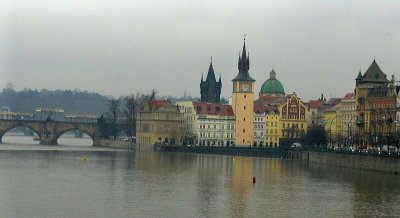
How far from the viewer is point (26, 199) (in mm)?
82625

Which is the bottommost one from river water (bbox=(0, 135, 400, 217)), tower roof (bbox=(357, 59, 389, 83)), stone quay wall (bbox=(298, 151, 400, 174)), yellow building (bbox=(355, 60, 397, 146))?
river water (bbox=(0, 135, 400, 217))

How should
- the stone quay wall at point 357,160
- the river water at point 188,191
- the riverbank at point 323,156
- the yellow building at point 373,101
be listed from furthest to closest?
1. the yellow building at point 373,101
2. the riverbank at point 323,156
3. the stone quay wall at point 357,160
4. the river water at point 188,191

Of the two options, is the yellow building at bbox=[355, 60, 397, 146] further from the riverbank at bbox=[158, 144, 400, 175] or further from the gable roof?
the riverbank at bbox=[158, 144, 400, 175]

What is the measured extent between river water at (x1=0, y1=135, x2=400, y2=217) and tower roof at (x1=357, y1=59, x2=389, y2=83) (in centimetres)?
4682

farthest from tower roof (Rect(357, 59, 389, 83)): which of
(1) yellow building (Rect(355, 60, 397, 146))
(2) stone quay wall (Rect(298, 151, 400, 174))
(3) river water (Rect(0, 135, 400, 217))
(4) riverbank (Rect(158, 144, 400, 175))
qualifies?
(3) river water (Rect(0, 135, 400, 217))

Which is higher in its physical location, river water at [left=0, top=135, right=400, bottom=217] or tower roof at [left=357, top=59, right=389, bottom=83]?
tower roof at [left=357, top=59, right=389, bottom=83]

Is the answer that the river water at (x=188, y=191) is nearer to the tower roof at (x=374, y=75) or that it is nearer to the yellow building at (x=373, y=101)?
the yellow building at (x=373, y=101)

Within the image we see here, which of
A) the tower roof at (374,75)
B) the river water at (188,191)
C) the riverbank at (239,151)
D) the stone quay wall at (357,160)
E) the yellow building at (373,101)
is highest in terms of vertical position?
the tower roof at (374,75)

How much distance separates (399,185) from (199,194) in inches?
946

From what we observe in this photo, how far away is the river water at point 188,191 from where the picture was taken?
77763 mm

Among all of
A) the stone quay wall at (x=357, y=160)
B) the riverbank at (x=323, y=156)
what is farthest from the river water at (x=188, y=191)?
the riverbank at (x=323, y=156)

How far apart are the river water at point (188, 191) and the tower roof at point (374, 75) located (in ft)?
154

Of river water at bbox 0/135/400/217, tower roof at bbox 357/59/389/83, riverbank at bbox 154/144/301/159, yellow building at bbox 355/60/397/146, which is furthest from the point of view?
tower roof at bbox 357/59/389/83

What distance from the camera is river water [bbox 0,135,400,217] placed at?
77763mm
